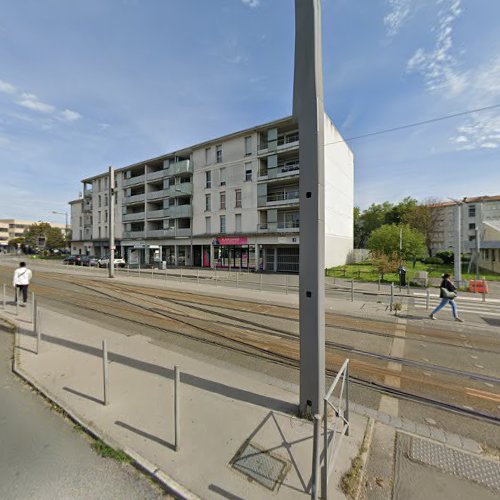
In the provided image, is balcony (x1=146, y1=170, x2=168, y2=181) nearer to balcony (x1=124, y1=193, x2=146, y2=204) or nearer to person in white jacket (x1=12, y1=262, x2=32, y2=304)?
balcony (x1=124, y1=193, x2=146, y2=204)

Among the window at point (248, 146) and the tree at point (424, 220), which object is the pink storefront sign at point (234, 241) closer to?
the window at point (248, 146)

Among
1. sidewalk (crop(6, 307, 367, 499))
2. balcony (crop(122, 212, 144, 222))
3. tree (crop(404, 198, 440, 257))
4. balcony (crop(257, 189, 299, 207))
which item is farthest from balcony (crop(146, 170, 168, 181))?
tree (crop(404, 198, 440, 257))

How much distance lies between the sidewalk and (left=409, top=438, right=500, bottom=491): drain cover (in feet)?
2.12

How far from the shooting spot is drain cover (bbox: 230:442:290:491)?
256 centimetres

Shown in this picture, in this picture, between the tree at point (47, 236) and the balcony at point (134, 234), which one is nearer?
the balcony at point (134, 234)

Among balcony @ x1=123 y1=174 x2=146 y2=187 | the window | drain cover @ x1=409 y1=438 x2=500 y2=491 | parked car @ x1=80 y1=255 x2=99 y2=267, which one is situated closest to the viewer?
drain cover @ x1=409 y1=438 x2=500 y2=491

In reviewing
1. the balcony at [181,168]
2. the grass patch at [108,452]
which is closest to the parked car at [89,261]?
the balcony at [181,168]

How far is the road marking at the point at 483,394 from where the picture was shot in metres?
4.26

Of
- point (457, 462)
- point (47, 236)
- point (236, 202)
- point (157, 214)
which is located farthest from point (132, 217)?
point (47, 236)

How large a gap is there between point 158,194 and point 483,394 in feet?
127

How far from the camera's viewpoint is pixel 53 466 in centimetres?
275

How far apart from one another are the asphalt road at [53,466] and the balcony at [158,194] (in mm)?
35508

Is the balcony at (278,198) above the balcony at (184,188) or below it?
below

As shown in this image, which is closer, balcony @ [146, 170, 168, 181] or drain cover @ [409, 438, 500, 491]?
drain cover @ [409, 438, 500, 491]
